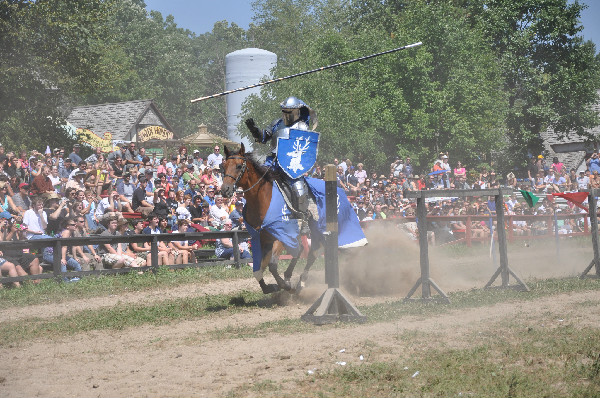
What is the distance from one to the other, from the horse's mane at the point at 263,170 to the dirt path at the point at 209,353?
7.67 ft

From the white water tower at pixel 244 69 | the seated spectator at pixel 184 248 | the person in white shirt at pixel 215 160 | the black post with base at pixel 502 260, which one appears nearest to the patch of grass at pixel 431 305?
the black post with base at pixel 502 260

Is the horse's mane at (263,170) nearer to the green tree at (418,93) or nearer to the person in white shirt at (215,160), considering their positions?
the person in white shirt at (215,160)

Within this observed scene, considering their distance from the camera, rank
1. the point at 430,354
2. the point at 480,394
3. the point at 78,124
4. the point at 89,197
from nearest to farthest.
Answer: the point at 480,394 < the point at 430,354 < the point at 89,197 < the point at 78,124

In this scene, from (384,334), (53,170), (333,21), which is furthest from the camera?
(333,21)

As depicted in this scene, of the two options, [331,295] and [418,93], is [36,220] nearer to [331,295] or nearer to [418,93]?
[331,295]

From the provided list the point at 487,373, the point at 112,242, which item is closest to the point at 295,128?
the point at 487,373

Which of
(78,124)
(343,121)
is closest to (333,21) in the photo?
(78,124)

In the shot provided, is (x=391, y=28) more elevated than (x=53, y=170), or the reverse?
(x=391, y=28)

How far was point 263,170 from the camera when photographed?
38.1ft

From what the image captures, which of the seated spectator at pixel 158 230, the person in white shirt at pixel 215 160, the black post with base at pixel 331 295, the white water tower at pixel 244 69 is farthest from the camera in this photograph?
the white water tower at pixel 244 69

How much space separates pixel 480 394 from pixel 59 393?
365 centimetres

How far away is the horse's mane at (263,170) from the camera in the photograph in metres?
11.6

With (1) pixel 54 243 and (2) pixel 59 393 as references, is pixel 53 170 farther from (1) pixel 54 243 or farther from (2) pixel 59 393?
(2) pixel 59 393

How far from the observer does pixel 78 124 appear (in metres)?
50.7
